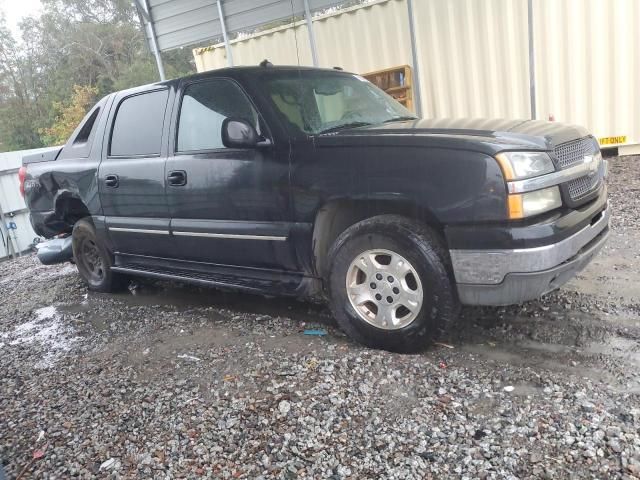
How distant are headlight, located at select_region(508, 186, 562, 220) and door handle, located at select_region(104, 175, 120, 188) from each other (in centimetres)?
334

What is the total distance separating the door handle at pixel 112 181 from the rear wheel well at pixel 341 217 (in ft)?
7.04

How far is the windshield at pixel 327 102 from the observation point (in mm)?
3633

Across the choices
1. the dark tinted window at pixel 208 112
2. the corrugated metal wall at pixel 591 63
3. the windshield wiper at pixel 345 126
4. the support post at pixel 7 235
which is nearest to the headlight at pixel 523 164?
the windshield wiper at pixel 345 126

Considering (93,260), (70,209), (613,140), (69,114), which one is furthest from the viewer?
(69,114)

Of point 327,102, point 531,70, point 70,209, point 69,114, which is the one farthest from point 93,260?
point 69,114

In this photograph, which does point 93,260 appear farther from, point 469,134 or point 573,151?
point 573,151

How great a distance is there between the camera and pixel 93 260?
5.58m

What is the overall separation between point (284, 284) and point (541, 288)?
5.45 feet

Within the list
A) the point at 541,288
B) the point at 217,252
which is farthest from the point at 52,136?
the point at 541,288

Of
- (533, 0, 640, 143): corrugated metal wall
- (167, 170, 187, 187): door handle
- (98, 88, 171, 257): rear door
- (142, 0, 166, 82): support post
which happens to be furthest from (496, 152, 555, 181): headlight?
(142, 0, 166, 82): support post

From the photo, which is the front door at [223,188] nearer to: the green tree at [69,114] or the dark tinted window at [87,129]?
the dark tinted window at [87,129]

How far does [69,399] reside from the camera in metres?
3.24

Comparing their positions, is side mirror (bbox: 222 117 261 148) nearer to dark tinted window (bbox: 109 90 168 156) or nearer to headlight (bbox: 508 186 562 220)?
dark tinted window (bbox: 109 90 168 156)

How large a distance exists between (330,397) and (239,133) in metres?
1.75
